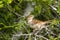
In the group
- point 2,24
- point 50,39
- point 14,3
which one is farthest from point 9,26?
point 50,39

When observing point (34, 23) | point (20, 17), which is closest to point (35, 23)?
point (34, 23)

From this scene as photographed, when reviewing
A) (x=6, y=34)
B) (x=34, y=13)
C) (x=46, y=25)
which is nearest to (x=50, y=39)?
(x=46, y=25)

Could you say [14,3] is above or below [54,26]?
above

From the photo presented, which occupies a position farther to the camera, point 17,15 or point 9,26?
point 17,15

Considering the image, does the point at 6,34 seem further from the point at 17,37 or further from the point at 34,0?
the point at 34,0

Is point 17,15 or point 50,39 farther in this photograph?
point 17,15

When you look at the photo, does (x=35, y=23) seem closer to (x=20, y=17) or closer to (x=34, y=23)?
(x=34, y=23)

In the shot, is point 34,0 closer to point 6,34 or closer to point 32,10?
point 32,10

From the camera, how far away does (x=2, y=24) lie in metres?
1.85

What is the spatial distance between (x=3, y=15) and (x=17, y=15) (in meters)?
0.15

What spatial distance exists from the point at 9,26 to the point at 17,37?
6.1 inches

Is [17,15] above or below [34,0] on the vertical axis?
below

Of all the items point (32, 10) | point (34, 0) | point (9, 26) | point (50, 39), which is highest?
point (34, 0)

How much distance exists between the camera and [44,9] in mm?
2000
